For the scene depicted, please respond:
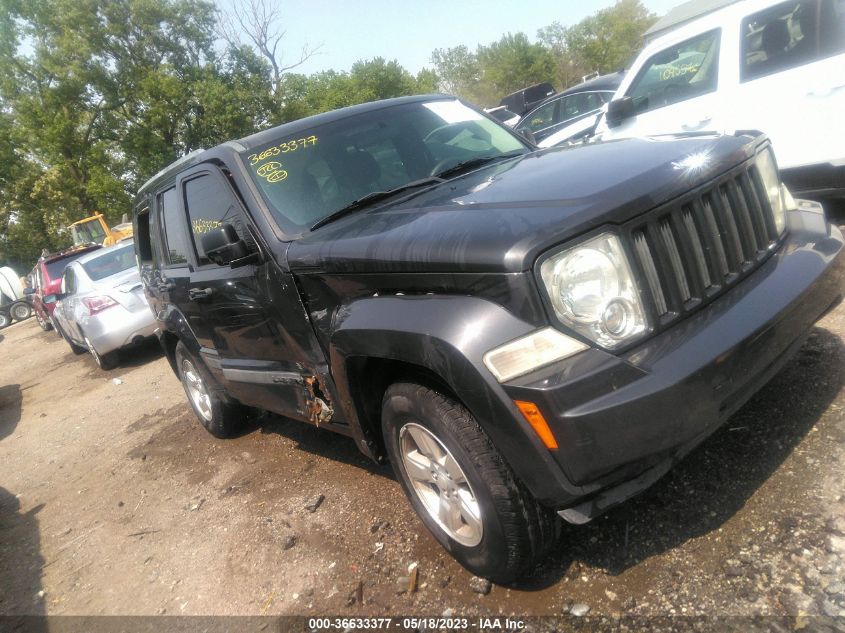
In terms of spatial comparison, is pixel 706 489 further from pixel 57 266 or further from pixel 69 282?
pixel 57 266

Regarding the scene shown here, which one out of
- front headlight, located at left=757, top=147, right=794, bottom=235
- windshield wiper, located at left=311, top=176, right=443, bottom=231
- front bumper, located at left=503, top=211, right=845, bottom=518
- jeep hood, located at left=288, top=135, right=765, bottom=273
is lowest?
front bumper, located at left=503, top=211, right=845, bottom=518

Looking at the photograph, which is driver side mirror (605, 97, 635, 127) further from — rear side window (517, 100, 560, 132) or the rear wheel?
the rear wheel

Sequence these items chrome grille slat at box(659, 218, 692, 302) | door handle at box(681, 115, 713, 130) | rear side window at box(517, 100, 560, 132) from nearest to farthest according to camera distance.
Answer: chrome grille slat at box(659, 218, 692, 302)
door handle at box(681, 115, 713, 130)
rear side window at box(517, 100, 560, 132)

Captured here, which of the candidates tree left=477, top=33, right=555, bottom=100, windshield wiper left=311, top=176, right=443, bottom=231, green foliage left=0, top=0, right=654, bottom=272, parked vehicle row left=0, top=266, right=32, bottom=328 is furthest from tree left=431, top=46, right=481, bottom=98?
windshield wiper left=311, top=176, right=443, bottom=231

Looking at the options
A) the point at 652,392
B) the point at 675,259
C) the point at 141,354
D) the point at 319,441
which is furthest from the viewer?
the point at 141,354

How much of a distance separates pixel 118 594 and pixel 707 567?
2.82 m

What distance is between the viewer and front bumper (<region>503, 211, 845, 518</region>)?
1.80 meters

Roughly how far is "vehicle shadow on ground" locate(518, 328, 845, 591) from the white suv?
2206 millimetres

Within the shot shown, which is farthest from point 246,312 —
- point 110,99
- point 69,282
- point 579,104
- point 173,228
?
point 110,99

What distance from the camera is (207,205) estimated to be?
3521 millimetres

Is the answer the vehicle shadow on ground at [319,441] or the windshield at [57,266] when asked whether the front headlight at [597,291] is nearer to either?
the vehicle shadow on ground at [319,441]

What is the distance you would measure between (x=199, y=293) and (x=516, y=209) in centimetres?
240

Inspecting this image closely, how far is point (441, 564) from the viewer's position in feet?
8.57

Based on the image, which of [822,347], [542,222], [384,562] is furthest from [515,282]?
[822,347]
